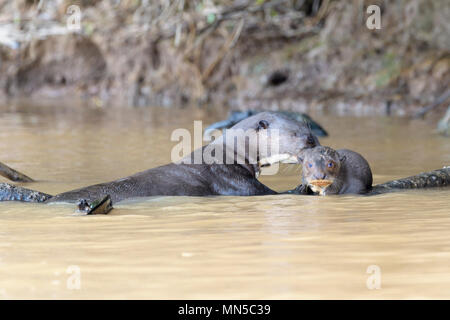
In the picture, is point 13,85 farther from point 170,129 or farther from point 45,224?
point 45,224

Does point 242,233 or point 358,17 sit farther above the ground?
point 358,17

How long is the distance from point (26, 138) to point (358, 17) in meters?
8.02

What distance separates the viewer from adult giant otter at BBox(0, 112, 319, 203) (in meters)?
4.94

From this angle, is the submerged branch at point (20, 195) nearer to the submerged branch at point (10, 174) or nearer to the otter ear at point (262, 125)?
the submerged branch at point (10, 174)

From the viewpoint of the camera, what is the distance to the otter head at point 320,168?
485cm

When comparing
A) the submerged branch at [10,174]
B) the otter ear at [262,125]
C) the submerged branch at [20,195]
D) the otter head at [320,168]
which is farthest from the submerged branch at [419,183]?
the submerged branch at [10,174]

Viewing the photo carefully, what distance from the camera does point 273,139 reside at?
5.30m

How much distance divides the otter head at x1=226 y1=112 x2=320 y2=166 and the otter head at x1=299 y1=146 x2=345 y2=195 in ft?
0.89

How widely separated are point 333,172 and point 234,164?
750mm

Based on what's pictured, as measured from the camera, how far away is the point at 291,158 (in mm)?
5297

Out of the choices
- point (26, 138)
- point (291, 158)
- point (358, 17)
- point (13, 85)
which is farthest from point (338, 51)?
point (13, 85)

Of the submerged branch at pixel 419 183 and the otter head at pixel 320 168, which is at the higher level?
the otter head at pixel 320 168

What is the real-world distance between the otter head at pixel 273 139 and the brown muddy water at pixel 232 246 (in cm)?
35
